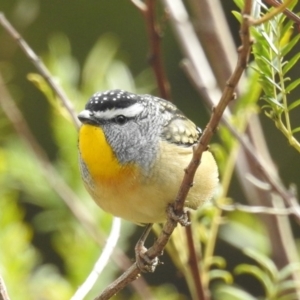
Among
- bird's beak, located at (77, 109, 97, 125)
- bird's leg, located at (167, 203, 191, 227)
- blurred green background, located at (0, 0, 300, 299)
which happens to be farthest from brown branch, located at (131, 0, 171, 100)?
bird's leg, located at (167, 203, 191, 227)

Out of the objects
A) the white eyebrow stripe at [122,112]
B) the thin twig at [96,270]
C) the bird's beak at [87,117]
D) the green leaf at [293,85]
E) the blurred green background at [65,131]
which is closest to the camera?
the green leaf at [293,85]

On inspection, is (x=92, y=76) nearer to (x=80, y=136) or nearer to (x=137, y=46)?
(x=80, y=136)

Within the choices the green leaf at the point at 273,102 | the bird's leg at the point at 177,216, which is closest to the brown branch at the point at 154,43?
the bird's leg at the point at 177,216

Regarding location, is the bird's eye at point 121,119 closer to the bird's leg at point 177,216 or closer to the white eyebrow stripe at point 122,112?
the white eyebrow stripe at point 122,112

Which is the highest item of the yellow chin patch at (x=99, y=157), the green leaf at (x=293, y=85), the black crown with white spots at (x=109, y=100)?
the green leaf at (x=293, y=85)

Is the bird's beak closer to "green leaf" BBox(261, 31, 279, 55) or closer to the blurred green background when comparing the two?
the blurred green background

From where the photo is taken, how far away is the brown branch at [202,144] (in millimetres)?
1233

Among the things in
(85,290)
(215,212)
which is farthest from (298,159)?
(85,290)

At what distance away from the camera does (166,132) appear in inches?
95.1

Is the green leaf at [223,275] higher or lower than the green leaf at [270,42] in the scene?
lower

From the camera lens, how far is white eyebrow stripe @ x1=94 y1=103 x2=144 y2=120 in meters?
2.31

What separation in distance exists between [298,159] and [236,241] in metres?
3.68

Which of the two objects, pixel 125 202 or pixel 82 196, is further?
pixel 82 196

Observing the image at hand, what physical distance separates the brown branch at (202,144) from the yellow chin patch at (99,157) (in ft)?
0.86
